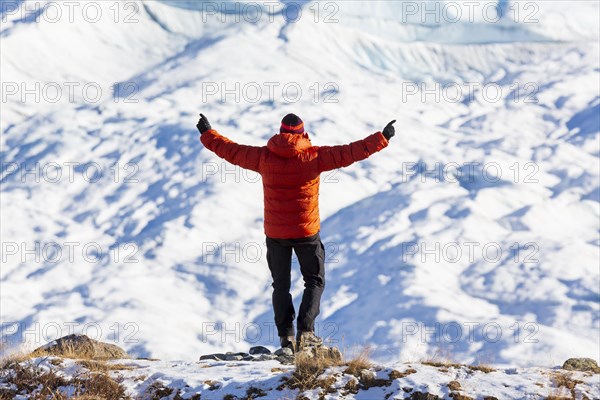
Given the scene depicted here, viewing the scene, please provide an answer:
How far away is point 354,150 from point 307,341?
1.32 metres

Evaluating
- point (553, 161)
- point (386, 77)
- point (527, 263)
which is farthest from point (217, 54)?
point (527, 263)

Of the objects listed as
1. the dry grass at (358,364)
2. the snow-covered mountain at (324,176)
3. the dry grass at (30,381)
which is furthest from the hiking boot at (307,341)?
the snow-covered mountain at (324,176)

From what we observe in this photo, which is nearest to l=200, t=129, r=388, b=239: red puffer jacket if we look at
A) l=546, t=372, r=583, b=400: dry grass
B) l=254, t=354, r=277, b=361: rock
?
l=254, t=354, r=277, b=361: rock

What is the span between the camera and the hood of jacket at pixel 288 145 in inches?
200

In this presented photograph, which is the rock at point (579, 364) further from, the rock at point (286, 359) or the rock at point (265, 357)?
the rock at point (265, 357)

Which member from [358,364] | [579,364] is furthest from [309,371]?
[579,364]

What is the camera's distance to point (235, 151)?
523cm

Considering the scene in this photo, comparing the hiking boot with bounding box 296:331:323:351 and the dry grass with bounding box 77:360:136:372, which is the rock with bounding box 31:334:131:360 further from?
the hiking boot with bounding box 296:331:323:351

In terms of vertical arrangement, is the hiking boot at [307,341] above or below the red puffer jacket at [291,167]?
below

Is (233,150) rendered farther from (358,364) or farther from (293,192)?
(358,364)

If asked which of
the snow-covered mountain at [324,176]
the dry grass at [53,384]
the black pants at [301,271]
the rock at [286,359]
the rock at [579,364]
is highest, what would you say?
the snow-covered mountain at [324,176]

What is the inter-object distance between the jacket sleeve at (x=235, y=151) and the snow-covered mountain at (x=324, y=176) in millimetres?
10790

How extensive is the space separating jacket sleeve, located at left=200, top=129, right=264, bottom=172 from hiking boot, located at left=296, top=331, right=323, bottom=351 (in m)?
1.16

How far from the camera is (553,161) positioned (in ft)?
85.4
